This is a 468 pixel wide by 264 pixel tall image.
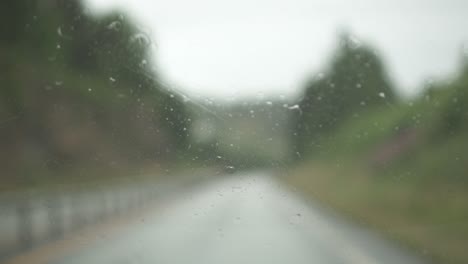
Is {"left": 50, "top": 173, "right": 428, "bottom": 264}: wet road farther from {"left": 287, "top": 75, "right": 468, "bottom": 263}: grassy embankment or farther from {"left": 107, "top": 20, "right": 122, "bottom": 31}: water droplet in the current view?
{"left": 107, "top": 20, "right": 122, "bottom": 31}: water droplet

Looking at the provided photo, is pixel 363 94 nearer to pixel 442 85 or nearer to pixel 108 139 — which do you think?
pixel 442 85

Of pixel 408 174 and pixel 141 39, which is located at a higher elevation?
pixel 141 39

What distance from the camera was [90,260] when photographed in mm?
8773

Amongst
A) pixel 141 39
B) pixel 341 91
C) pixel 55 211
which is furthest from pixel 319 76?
pixel 55 211

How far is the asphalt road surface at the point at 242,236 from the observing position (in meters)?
7.33

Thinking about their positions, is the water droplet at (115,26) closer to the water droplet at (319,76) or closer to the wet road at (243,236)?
the wet road at (243,236)

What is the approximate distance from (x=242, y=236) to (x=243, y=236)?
21 mm

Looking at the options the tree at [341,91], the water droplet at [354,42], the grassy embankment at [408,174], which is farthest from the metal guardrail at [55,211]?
the water droplet at [354,42]

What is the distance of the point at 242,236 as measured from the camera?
973cm

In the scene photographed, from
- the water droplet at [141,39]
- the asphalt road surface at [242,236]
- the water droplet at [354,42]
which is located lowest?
the asphalt road surface at [242,236]

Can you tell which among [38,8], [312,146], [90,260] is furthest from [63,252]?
[312,146]

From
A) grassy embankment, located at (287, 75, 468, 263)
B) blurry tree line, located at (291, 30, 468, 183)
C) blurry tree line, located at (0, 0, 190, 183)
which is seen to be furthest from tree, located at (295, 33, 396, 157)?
blurry tree line, located at (0, 0, 190, 183)

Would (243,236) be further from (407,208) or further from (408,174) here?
(407,208)

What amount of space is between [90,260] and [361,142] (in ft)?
12.5
